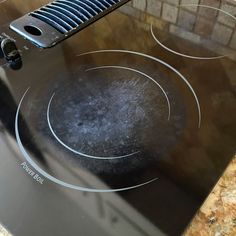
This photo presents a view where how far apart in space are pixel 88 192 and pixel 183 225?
0.14 meters

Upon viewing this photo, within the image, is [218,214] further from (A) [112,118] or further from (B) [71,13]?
(B) [71,13]

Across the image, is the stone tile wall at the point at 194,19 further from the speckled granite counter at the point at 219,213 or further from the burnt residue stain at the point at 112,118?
the speckled granite counter at the point at 219,213

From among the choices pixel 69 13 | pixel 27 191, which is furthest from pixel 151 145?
pixel 69 13

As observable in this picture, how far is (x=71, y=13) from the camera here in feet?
2.12

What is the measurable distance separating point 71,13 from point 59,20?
0.03 metres

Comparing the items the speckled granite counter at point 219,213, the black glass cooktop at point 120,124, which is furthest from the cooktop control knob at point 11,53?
the speckled granite counter at point 219,213

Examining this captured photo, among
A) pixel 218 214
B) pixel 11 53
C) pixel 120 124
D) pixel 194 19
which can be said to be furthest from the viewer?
pixel 194 19

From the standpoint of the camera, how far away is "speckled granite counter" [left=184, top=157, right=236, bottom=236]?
39cm

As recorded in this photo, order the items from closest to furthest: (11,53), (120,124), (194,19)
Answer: (120,124) → (11,53) → (194,19)

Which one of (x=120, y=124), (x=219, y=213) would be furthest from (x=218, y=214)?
(x=120, y=124)

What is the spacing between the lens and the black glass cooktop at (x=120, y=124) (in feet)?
1.34

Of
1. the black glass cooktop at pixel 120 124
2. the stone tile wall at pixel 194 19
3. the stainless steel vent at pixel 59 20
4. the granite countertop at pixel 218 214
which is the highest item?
the stainless steel vent at pixel 59 20

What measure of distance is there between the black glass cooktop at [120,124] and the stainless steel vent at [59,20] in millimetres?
53

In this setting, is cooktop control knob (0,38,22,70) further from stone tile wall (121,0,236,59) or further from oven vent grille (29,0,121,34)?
stone tile wall (121,0,236,59)
